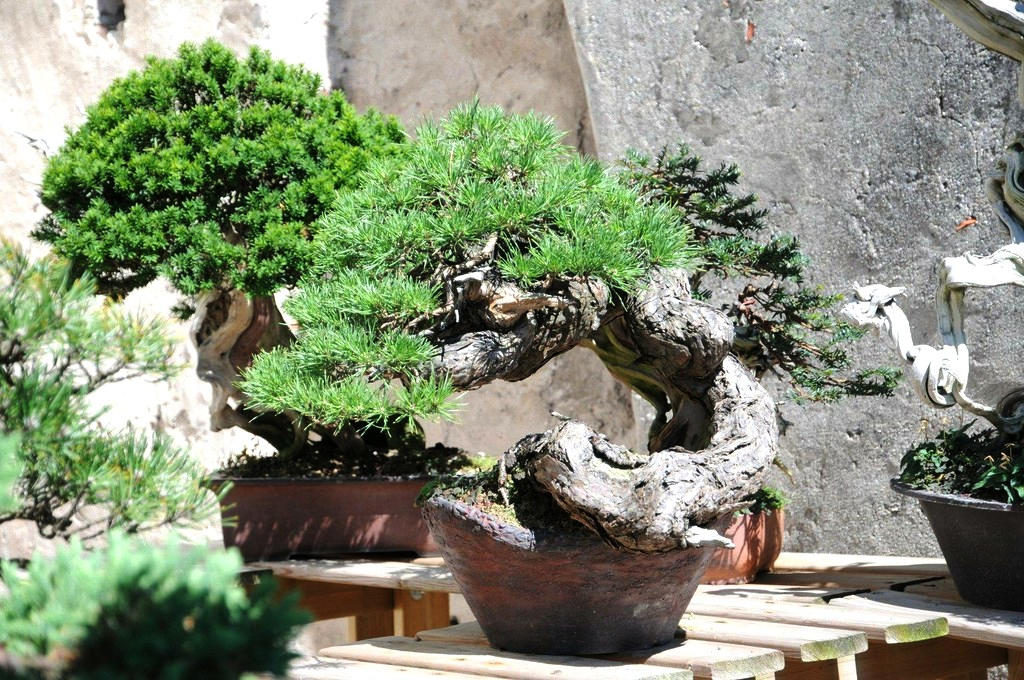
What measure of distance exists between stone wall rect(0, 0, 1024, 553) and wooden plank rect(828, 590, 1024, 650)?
660 millimetres

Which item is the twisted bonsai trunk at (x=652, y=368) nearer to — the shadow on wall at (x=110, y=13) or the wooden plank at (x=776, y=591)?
the wooden plank at (x=776, y=591)

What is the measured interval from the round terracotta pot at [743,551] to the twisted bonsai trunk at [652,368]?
276 millimetres

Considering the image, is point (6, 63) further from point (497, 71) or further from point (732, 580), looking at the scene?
point (732, 580)

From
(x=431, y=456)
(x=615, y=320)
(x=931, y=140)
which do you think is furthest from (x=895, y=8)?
(x=431, y=456)

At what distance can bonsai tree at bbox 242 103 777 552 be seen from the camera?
1.15m

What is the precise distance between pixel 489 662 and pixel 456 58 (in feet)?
7.25

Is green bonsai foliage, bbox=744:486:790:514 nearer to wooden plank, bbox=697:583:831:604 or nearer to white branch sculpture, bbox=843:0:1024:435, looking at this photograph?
wooden plank, bbox=697:583:831:604

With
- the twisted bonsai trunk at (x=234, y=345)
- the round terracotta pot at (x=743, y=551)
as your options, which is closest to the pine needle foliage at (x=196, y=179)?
the twisted bonsai trunk at (x=234, y=345)

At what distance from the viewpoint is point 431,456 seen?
1.95m

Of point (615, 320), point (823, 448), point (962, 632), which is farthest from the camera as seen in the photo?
point (823, 448)

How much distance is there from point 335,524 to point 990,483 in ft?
3.43

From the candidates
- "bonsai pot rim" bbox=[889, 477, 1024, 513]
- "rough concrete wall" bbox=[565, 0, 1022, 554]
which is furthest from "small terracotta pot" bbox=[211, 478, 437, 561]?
"rough concrete wall" bbox=[565, 0, 1022, 554]

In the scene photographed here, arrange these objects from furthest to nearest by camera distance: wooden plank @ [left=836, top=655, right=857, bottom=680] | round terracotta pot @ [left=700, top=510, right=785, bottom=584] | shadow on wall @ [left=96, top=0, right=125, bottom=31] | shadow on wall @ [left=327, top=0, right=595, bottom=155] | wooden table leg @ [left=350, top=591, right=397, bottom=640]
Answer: shadow on wall @ [left=96, top=0, right=125, bottom=31] → shadow on wall @ [left=327, top=0, right=595, bottom=155] → wooden table leg @ [left=350, top=591, right=397, bottom=640] → round terracotta pot @ [left=700, top=510, right=785, bottom=584] → wooden plank @ [left=836, top=655, right=857, bottom=680]

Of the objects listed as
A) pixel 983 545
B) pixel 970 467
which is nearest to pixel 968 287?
pixel 970 467
